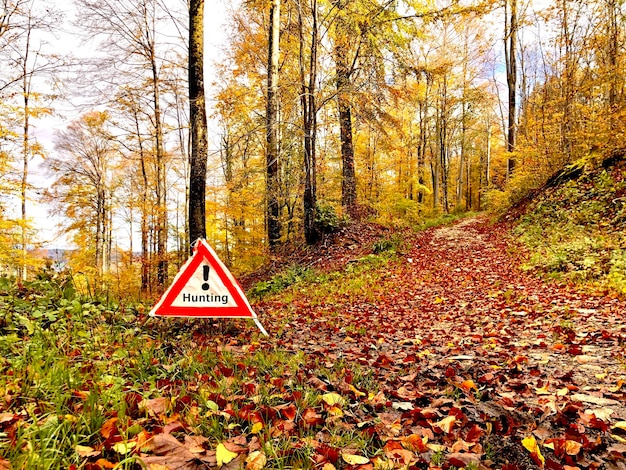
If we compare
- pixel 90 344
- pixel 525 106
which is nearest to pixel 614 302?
pixel 90 344

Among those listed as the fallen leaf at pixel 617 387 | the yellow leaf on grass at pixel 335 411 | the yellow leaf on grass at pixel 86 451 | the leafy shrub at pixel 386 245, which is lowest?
the fallen leaf at pixel 617 387

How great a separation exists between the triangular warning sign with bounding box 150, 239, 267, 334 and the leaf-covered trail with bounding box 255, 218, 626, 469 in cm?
78

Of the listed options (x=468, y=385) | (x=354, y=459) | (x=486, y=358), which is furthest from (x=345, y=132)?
(x=354, y=459)

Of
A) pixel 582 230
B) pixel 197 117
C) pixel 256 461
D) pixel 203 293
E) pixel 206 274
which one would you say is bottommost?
pixel 256 461

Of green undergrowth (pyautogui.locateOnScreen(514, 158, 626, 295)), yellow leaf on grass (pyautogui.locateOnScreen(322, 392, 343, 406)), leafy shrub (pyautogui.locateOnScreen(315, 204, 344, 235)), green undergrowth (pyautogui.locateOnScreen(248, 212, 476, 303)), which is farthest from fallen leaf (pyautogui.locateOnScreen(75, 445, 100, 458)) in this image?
leafy shrub (pyautogui.locateOnScreen(315, 204, 344, 235))

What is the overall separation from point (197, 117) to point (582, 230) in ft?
30.4

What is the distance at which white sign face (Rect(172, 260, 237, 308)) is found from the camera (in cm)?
352

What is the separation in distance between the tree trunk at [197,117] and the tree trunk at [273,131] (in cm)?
328

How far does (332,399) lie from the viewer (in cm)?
237

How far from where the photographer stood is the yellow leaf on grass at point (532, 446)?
5.87ft

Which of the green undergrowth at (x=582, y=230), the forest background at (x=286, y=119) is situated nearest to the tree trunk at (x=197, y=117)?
the forest background at (x=286, y=119)

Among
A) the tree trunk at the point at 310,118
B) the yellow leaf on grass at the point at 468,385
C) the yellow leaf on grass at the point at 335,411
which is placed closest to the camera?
the yellow leaf on grass at the point at 335,411

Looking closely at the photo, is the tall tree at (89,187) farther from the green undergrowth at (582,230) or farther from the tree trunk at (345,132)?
the green undergrowth at (582,230)

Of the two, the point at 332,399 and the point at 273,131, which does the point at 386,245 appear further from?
the point at 332,399
